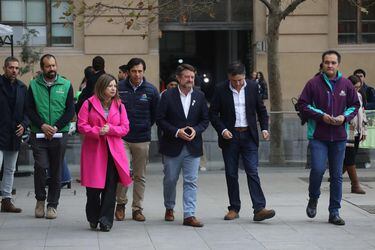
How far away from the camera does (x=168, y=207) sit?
9.48m

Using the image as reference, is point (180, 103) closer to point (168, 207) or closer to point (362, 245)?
point (168, 207)

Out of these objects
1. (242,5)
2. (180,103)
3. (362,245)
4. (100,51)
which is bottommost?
(362,245)

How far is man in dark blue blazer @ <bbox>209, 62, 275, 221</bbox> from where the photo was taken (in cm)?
941

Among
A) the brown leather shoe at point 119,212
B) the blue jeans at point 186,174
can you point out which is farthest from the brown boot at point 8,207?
the blue jeans at point 186,174

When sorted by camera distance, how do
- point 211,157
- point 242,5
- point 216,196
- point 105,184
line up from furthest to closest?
point 242,5
point 211,157
point 216,196
point 105,184

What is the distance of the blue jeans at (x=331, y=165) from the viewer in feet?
30.4

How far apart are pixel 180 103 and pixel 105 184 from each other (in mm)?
1360

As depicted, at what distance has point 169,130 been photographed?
29.9 ft

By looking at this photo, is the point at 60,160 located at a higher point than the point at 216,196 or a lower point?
higher

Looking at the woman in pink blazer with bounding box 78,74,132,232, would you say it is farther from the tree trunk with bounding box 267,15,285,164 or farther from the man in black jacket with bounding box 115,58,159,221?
the tree trunk with bounding box 267,15,285,164

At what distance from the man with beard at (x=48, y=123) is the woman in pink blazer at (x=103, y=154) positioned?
857 mm

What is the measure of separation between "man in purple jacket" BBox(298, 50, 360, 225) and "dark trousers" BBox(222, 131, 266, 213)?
0.67 m

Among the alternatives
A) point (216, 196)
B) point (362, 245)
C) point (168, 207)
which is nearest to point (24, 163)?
point (216, 196)

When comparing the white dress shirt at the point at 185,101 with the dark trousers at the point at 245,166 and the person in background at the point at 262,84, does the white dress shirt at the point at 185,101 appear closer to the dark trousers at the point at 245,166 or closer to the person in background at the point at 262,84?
the dark trousers at the point at 245,166
